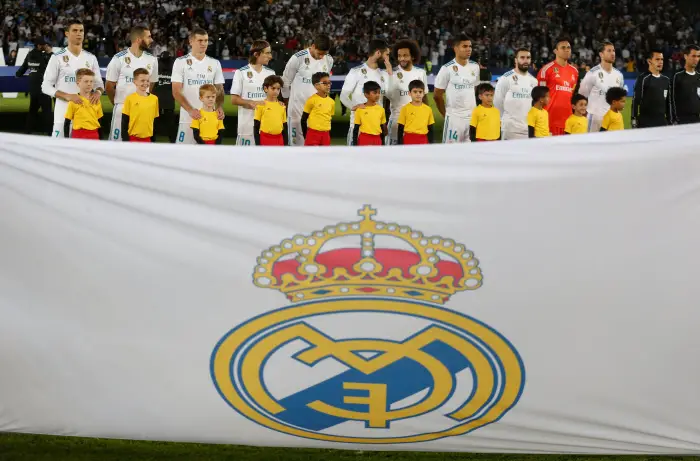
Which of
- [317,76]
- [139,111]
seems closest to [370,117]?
[317,76]

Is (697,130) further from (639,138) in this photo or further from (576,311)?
(576,311)

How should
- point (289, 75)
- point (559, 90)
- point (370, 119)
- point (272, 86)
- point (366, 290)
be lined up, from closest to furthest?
point (366, 290), point (272, 86), point (370, 119), point (289, 75), point (559, 90)

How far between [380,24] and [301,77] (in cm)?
2369

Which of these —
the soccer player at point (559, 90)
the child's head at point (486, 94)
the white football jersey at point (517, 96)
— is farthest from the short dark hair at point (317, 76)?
the soccer player at point (559, 90)

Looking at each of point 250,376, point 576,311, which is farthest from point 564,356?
point 250,376

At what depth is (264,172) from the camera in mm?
3277

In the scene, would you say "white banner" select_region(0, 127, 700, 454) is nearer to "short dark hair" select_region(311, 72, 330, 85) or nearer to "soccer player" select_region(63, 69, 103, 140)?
"soccer player" select_region(63, 69, 103, 140)

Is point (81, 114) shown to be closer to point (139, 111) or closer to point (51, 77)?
point (139, 111)

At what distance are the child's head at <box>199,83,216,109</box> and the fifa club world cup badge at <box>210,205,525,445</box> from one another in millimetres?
6199

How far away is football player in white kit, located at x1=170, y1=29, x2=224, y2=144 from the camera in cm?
970

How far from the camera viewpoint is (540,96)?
980 cm

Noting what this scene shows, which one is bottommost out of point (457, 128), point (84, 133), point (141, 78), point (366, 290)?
point (366, 290)

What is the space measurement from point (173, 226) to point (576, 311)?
4.76 ft

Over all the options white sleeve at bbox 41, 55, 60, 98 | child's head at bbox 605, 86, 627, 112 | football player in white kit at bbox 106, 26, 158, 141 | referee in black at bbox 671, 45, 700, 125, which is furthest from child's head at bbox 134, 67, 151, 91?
referee in black at bbox 671, 45, 700, 125
